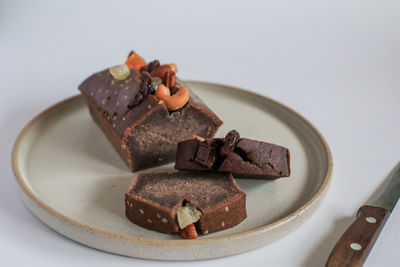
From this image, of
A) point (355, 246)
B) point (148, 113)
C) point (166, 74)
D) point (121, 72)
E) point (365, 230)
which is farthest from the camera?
point (121, 72)

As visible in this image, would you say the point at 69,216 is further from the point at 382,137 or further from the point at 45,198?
the point at 382,137

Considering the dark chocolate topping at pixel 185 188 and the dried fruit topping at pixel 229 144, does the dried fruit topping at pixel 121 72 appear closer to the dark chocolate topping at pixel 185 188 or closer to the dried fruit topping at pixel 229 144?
the dark chocolate topping at pixel 185 188

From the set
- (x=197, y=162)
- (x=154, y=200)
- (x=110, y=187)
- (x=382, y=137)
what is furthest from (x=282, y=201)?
(x=382, y=137)

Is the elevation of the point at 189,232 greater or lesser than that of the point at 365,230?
lesser

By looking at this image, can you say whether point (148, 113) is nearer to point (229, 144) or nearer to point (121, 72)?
point (121, 72)

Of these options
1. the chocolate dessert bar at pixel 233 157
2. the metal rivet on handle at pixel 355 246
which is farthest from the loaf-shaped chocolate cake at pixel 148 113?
the metal rivet on handle at pixel 355 246

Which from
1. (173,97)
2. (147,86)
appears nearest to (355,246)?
(173,97)
